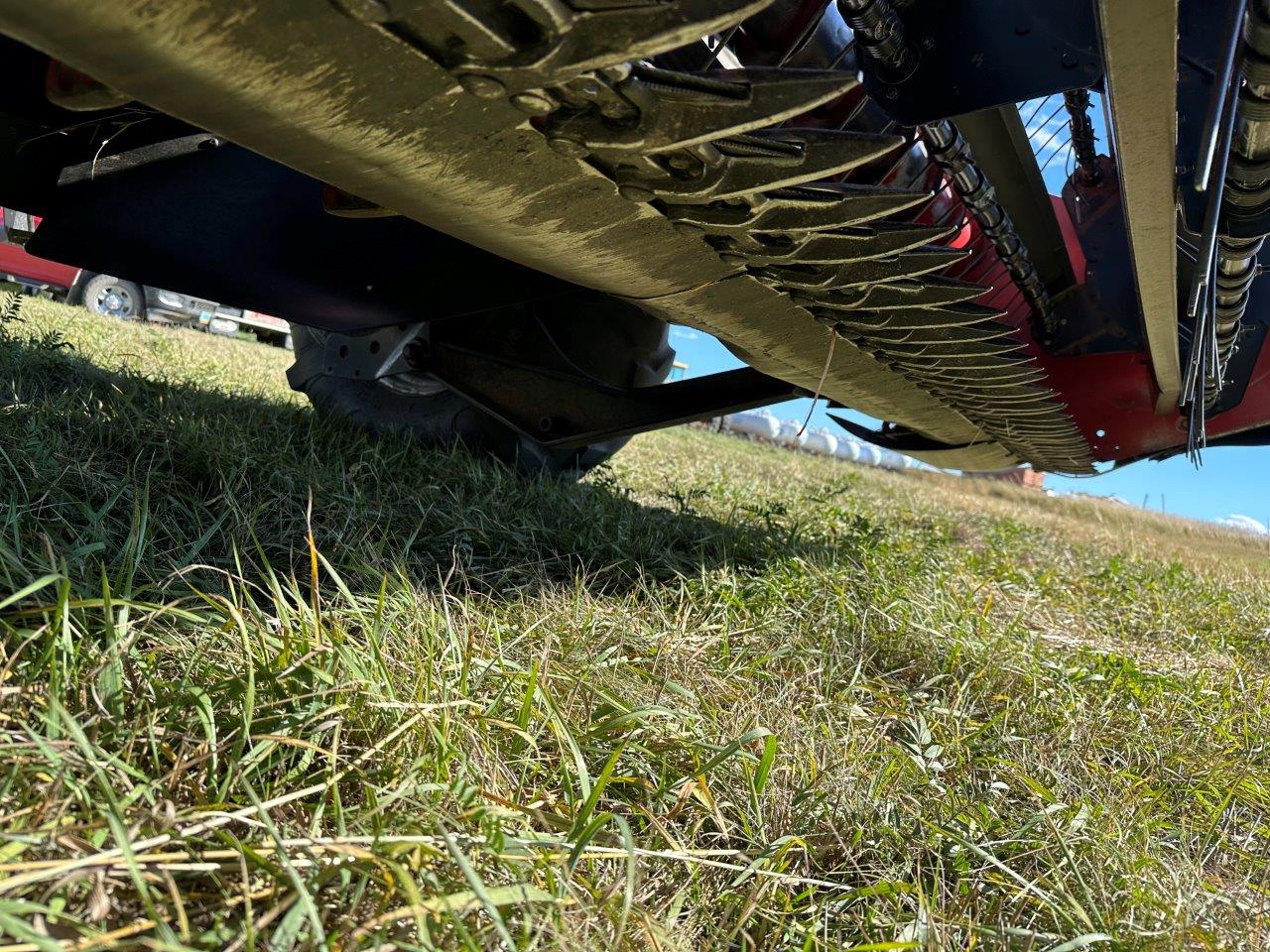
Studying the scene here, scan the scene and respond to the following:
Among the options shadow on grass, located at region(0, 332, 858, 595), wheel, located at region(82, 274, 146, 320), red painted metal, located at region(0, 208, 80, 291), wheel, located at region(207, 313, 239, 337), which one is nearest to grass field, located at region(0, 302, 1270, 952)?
shadow on grass, located at region(0, 332, 858, 595)

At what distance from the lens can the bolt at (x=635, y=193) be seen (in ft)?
3.52

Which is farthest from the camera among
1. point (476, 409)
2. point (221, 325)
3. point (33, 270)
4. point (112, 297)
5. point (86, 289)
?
point (221, 325)

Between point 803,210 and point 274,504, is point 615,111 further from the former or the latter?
point 274,504

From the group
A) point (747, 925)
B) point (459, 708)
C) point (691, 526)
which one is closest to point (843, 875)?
point (747, 925)

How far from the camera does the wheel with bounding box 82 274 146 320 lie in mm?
8031

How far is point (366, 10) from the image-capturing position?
734mm

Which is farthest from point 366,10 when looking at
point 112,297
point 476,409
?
point 112,297

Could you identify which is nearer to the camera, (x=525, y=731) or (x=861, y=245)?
(x=525, y=731)

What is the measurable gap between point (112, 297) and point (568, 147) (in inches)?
345

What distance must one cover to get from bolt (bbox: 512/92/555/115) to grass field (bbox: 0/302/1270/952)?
571mm

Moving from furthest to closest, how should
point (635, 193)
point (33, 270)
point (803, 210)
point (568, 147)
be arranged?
point (33, 270), point (803, 210), point (635, 193), point (568, 147)

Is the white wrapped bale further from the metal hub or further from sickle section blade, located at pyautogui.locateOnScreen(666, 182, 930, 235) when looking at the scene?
sickle section blade, located at pyautogui.locateOnScreen(666, 182, 930, 235)

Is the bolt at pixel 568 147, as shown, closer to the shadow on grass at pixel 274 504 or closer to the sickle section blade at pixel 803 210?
the sickle section blade at pixel 803 210

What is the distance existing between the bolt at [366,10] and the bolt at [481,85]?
88 mm
